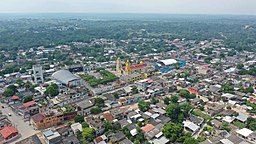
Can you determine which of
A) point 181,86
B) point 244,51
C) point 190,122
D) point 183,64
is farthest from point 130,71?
point 244,51

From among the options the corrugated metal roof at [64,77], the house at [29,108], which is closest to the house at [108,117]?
the house at [29,108]

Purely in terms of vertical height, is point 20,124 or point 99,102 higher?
point 99,102

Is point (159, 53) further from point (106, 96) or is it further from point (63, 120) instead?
point (63, 120)

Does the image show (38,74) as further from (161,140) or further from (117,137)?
(161,140)

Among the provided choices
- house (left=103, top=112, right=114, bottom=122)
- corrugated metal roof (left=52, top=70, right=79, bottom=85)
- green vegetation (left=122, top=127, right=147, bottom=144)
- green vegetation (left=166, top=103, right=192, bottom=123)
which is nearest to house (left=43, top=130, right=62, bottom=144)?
house (left=103, top=112, right=114, bottom=122)

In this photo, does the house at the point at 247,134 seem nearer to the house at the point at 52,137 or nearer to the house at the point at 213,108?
the house at the point at 213,108

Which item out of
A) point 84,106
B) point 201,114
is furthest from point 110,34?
point 201,114

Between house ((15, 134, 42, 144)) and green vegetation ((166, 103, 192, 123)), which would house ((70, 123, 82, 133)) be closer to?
house ((15, 134, 42, 144))
